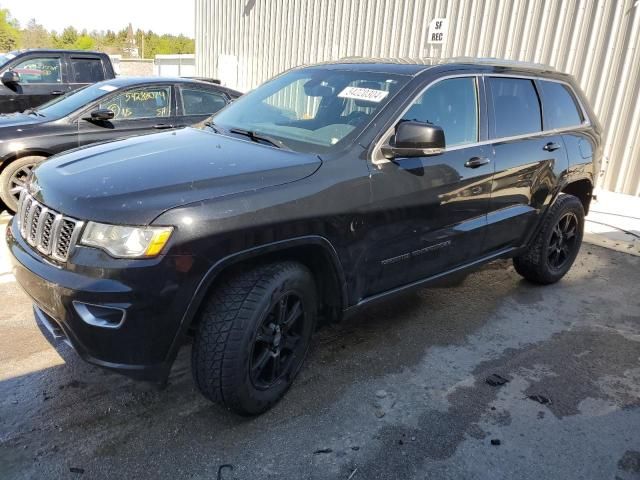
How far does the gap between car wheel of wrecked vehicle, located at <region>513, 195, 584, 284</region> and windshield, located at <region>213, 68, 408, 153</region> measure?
202cm

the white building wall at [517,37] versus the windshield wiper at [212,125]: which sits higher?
the white building wall at [517,37]

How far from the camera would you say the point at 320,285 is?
2.93m

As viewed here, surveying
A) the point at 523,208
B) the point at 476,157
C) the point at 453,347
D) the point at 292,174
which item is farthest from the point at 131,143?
the point at 523,208

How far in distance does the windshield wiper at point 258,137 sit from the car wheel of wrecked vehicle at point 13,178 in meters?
3.32

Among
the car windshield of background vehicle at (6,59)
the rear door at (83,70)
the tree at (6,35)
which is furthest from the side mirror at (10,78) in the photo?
the tree at (6,35)

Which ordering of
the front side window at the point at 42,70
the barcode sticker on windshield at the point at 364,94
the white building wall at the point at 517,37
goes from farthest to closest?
the front side window at the point at 42,70 < the white building wall at the point at 517,37 < the barcode sticker on windshield at the point at 364,94

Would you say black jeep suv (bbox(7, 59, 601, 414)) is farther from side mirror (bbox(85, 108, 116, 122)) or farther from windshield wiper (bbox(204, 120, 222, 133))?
side mirror (bbox(85, 108, 116, 122))

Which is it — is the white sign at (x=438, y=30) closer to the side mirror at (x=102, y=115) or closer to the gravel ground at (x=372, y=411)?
the side mirror at (x=102, y=115)

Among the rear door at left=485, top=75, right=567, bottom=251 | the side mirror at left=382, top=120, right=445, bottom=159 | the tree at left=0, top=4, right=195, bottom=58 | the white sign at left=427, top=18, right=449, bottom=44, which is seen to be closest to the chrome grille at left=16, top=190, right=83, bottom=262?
the side mirror at left=382, top=120, right=445, bottom=159

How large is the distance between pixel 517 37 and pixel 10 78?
788cm

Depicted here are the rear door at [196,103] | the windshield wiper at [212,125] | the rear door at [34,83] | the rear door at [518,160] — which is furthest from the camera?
the rear door at [34,83]

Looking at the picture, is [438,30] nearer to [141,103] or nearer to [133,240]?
[141,103]

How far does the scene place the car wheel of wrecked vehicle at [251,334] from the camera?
2424 mm

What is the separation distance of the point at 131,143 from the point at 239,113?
0.85 m
